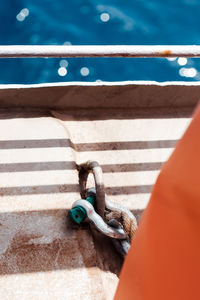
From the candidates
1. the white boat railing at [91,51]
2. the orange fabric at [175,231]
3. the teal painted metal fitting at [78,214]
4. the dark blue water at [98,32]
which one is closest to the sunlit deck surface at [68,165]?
the teal painted metal fitting at [78,214]

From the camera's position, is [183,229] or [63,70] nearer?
[183,229]

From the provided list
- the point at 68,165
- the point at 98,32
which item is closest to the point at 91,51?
the point at 68,165

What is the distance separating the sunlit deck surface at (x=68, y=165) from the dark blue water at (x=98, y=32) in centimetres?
107

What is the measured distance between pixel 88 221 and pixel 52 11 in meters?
2.48

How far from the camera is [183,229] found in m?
0.57

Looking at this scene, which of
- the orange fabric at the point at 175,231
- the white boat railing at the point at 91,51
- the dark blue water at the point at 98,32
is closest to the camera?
the orange fabric at the point at 175,231

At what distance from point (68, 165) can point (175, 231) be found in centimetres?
122

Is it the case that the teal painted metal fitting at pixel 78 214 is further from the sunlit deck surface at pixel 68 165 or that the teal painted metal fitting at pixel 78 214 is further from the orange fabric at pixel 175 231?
the orange fabric at pixel 175 231

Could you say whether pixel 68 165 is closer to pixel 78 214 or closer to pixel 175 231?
pixel 78 214

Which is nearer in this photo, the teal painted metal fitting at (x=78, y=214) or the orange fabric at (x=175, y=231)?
the orange fabric at (x=175, y=231)

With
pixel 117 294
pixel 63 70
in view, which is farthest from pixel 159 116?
pixel 117 294

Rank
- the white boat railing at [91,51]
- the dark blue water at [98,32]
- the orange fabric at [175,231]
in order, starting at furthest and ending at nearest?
1. the dark blue water at [98,32]
2. the white boat railing at [91,51]
3. the orange fabric at [175,231]

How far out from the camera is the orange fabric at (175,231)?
1.84 ft

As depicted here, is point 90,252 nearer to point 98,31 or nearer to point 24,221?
point 24,221
